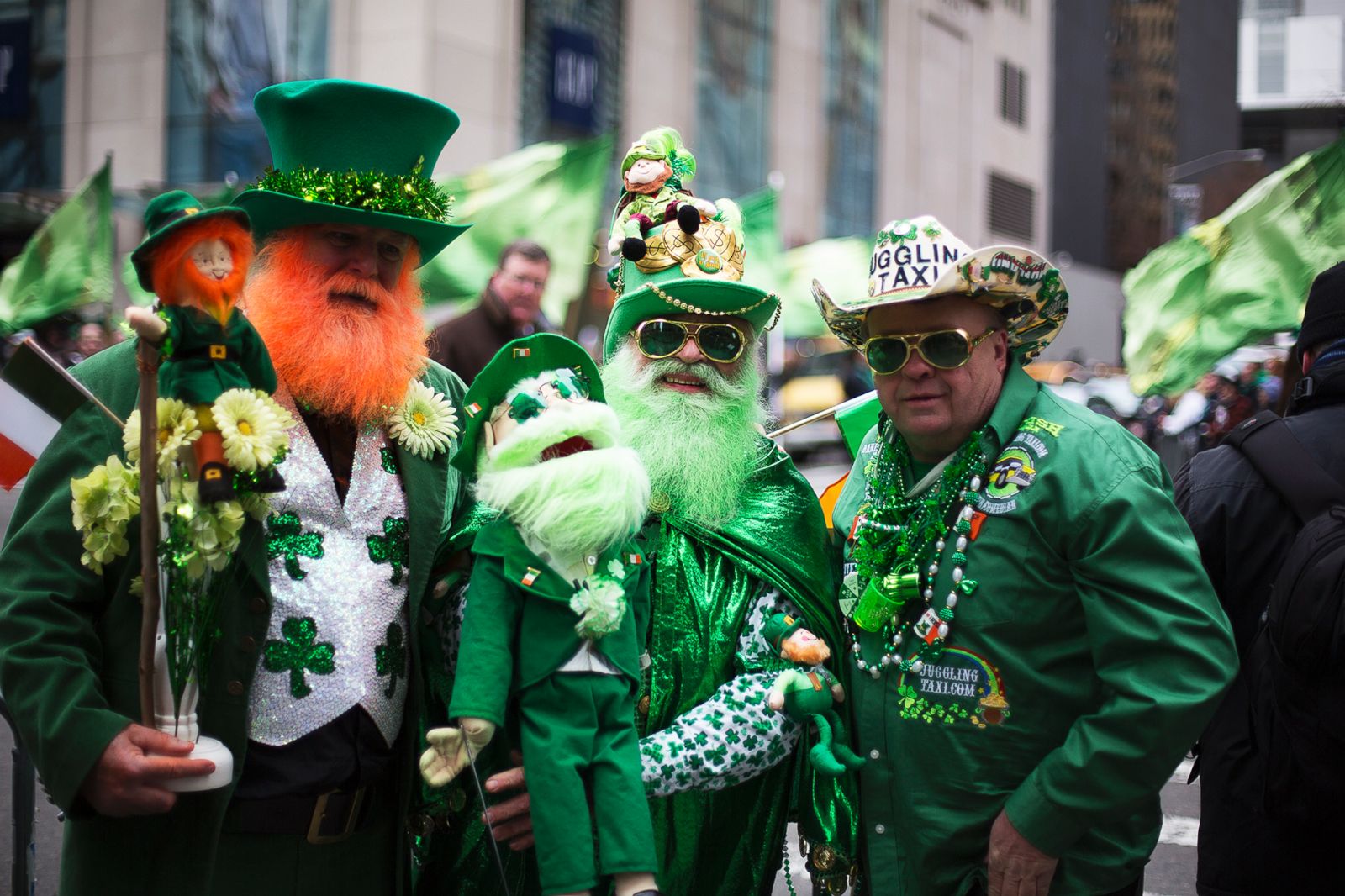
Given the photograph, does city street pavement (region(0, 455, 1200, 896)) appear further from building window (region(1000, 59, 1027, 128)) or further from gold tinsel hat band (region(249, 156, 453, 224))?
building window (region(1000, 59, 1027, 128))

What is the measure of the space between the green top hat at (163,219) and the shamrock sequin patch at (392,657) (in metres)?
0.91

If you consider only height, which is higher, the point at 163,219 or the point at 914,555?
the point at 163,219

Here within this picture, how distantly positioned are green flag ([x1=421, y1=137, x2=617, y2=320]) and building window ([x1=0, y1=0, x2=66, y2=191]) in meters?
14.1

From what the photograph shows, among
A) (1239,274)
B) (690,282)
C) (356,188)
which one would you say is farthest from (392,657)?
(1239,274)

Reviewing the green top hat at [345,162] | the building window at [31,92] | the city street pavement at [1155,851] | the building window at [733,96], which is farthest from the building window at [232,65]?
the green top hat at [345,162]

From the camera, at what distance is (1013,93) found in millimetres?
42969

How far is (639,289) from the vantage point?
3.31m

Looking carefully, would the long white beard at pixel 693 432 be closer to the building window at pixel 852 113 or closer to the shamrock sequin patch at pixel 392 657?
the shamrock sequin patch at pixel 392 657

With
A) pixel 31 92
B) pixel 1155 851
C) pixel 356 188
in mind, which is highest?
pixel 31 92

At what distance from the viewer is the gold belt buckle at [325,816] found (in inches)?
106

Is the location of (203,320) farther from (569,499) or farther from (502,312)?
(502,312)

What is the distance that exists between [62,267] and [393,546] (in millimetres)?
10197

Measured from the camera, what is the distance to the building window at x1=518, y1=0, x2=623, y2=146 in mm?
22000

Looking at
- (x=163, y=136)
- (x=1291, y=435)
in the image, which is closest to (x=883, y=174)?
(x=163, y=136)
